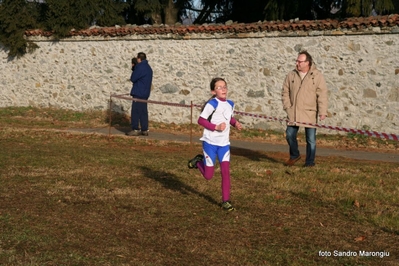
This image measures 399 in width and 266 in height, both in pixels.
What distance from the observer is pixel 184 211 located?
23.1 feet

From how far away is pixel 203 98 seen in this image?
17.2 metres

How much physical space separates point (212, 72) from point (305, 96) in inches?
287

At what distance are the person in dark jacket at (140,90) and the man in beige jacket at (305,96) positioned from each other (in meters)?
5.07

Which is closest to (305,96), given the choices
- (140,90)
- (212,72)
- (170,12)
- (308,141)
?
(308,141)

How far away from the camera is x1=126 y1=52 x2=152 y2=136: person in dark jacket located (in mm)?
14672

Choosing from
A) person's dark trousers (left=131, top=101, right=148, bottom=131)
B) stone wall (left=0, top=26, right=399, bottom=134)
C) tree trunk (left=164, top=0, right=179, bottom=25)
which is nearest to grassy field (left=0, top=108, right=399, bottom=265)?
person's dark trousers (left=131, top=101, right=148, bottom=131)

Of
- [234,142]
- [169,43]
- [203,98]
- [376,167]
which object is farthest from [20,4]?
[376,167]

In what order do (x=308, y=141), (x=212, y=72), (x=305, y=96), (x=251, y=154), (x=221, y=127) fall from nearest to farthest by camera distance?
(x=221, y=127)
(x=305, y=96)
(x=308, y=141)
(x=251, y=154)
(x=212, y=72)

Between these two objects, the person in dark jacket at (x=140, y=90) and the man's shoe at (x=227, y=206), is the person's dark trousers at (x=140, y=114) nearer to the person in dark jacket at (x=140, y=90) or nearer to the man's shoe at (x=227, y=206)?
the person in dark jacket at (x=140, y=90)

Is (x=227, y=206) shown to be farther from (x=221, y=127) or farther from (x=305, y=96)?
(x=305, y=96)

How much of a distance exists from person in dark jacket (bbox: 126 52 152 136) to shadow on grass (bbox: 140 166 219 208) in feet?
16.3

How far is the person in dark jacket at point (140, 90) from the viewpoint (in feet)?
48.1

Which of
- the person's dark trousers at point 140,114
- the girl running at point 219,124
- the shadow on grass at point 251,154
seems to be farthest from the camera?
the person's dark trousers at point 140,114

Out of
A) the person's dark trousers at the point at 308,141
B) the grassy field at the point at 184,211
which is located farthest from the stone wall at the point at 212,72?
the person's dark trousers at the point at 308,141
